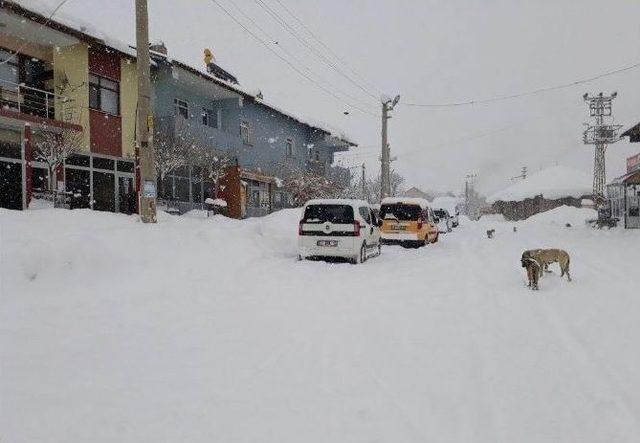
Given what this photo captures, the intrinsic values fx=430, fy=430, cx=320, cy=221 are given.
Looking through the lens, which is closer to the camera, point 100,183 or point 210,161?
point 100,183

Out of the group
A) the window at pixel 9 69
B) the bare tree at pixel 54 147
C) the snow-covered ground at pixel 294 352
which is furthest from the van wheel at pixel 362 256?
the window at pixel 9 69

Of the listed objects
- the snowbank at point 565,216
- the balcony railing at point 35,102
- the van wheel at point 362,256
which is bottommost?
the van wheel at point 362,256

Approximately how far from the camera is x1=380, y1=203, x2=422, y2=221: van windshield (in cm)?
1698

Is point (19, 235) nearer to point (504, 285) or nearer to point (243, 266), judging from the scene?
point (243, 266)

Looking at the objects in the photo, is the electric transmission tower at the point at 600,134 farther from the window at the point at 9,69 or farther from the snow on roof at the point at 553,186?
the window at the point at 9,69

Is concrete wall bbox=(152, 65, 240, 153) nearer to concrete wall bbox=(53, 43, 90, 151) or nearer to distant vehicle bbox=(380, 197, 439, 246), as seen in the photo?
concrete wall bbox=(53, 43, 90, 151)

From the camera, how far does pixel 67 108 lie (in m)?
16.2

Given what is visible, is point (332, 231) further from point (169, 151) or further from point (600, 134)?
point (600, 134)

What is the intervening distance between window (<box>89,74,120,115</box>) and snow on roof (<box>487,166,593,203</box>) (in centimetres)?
5044

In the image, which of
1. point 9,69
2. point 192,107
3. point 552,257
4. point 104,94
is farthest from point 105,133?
point 552,257

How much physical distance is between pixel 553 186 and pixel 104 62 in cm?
5286

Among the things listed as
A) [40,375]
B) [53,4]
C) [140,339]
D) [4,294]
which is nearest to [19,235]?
[4,294]

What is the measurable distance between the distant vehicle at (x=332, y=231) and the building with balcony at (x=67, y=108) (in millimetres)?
9126

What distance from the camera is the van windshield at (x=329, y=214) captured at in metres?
12.0
